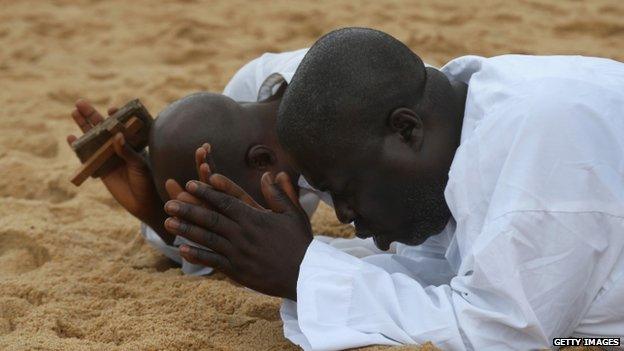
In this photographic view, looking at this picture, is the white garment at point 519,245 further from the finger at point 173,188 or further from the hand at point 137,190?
the hand at point 137,190

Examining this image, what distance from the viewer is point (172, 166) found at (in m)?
3.22

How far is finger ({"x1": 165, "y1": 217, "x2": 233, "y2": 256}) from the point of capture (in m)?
2.61

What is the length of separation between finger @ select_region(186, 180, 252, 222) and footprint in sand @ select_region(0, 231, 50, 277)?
936 millimetres

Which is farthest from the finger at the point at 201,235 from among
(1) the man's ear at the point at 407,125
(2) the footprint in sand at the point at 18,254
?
(2) the footprint in sand at the point at 18,254

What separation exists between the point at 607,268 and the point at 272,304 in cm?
106

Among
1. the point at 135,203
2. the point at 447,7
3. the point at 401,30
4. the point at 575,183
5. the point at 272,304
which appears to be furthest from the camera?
the point at 447,7

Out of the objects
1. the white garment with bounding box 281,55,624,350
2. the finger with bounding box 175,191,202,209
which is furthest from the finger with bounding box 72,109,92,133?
the white garment with bounding box 281,55,624,350

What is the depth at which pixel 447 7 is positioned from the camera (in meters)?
6.75

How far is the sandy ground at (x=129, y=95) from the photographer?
2.75m

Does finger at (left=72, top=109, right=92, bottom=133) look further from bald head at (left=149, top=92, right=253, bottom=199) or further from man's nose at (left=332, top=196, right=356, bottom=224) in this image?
man's nose at (left=332, top=196, right=356, bottom=224)

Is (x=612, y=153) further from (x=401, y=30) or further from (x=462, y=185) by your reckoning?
(x=401, y=30)

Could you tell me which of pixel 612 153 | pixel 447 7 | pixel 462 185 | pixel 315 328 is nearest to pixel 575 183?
pixel 612 153

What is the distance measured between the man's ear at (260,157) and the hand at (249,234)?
1.94ft

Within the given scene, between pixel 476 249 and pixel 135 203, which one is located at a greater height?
pixel 476 249
